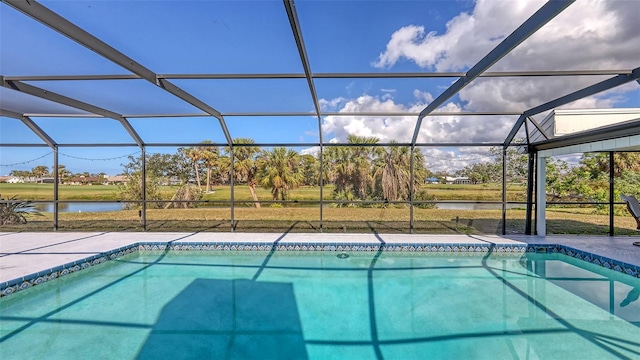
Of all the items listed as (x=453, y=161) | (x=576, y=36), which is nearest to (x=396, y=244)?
(x=576, y=36)

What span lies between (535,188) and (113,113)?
8898 millimetres

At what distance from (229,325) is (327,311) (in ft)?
3.64

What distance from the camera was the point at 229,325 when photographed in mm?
3281

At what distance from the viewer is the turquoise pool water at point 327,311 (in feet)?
9.22

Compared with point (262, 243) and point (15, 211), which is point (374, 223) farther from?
point (15, 211)

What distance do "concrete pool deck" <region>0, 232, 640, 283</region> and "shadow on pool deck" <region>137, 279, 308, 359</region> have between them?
1752mm

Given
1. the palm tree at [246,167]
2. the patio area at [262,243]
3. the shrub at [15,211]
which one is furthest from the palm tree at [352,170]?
the shrub at [15,211]

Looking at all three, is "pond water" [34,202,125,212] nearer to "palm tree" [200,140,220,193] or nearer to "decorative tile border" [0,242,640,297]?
"palm tree" [200,140,220,193]

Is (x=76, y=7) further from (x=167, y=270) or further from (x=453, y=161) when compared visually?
(x=453, y=161)

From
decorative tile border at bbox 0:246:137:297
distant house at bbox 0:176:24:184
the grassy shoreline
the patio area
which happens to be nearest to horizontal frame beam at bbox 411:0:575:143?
the patio area

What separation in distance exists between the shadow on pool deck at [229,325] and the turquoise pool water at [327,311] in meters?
0.01

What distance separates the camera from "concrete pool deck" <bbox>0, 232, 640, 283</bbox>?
15.5ft

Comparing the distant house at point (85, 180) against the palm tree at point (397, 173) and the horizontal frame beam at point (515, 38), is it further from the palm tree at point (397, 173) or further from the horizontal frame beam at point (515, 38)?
the horizontal frame beam at point (515, 38)

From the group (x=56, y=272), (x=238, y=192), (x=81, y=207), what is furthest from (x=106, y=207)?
(x=56, y=272)
